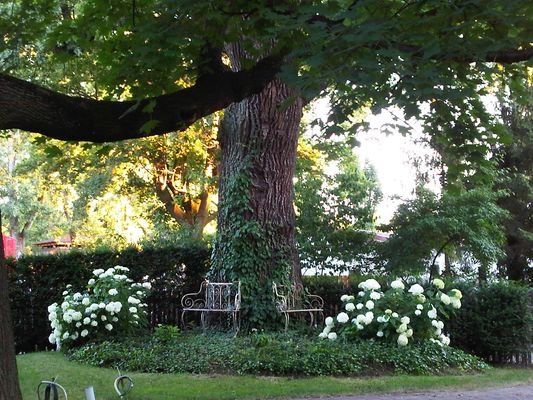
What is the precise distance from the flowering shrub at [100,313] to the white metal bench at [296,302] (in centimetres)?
284

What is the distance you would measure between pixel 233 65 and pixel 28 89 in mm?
7425

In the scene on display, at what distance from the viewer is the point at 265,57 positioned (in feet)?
25.6

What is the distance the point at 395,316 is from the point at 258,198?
406 cm

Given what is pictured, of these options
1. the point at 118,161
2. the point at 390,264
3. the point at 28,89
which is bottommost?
the point at 390,264

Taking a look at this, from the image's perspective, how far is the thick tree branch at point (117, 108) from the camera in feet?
18.7

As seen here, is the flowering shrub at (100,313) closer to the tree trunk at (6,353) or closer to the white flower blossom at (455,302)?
the white flower blossom at (455,302)

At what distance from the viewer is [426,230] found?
52.1 feet

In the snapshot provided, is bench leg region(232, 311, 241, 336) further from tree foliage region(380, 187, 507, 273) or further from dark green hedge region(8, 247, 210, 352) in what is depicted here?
tree foliage region(380, 187, 507, 273)

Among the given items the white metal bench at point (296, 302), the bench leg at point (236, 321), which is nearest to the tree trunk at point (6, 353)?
the bench leg at point (236, 321)

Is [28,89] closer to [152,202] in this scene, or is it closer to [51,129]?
[51,129]

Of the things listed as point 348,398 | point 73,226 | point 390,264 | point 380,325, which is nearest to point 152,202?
point 73,226

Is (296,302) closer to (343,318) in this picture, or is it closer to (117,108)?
(343,318)

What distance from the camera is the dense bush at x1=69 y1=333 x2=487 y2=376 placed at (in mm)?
9633

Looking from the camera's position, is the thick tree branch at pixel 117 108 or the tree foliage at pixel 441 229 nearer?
the thick tree branch at pixel 117 108
